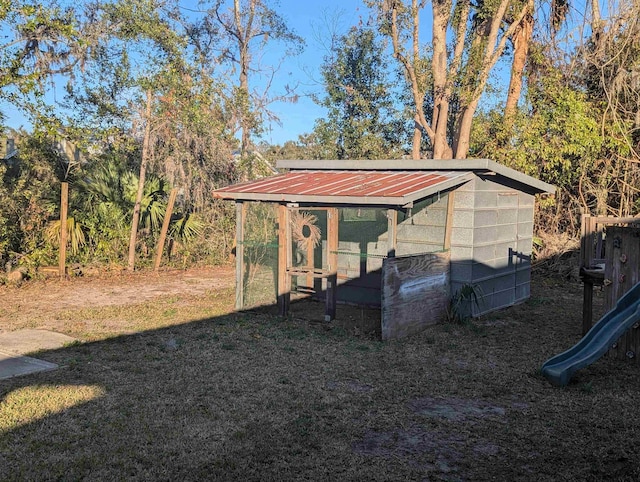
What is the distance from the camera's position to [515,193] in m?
10.5

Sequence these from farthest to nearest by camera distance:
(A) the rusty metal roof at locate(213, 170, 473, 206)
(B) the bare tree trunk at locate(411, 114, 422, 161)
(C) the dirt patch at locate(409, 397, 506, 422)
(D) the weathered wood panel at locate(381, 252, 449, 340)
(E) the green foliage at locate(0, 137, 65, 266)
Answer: (B) the bare tree trunk at locate(411, 114, 422, 161) < (E) the green foliage at locate(0, 137, 65, 266) < (A) the rusty metal roof at locate(213, 170, 473, 206) < (D) the weathered wood panel at locate(381, 252, 449, 340) < (C) the dirt patch at locate(409, 397, 506, 422)

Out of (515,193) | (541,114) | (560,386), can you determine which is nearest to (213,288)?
(515,193)

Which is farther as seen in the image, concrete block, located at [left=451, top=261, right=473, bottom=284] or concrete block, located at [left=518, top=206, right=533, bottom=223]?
concrete block, located at [left=518, top=206, right=533, bottom=223]

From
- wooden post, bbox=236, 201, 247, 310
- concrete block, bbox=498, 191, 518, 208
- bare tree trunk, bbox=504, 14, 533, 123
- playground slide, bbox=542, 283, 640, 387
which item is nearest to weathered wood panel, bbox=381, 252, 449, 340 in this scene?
concrete block, bbox=498, 191, 518, 208

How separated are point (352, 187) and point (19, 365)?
16.0 ft

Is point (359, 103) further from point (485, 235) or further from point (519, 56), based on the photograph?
point (485, 235)

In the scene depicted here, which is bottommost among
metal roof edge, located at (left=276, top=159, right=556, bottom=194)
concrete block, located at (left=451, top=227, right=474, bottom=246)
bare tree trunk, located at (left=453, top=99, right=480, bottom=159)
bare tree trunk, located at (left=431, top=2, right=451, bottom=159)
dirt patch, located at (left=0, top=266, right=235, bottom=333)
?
dirt patch, located at (left=0, top=266, right=235, bottom=333)

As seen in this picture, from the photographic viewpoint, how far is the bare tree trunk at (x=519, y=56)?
635 inches

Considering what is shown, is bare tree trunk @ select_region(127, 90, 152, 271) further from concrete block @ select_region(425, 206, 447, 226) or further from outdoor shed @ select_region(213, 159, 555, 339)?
concrete block @ select_region(425, 206, 447, 226)

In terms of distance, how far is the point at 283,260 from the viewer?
9508 mm

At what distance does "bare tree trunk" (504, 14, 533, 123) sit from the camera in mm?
16141

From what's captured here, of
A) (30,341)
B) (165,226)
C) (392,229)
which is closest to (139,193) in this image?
(165,226)

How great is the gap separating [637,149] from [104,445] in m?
13.3

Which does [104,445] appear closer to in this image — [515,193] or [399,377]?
[399,377]
